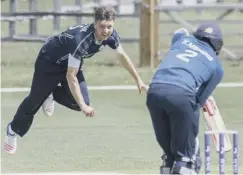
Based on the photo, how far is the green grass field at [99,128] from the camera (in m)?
9.03

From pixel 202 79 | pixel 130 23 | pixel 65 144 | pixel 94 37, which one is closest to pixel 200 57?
pixel 202 79

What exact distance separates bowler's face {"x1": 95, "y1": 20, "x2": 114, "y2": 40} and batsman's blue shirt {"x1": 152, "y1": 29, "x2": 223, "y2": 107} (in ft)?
4.43

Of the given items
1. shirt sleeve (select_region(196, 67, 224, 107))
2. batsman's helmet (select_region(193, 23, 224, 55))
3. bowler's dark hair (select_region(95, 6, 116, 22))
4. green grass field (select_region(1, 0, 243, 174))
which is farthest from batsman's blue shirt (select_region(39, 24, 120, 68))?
shirt sleeve (select_region(196, 67, 224, 107))

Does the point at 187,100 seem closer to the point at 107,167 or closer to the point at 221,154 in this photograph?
the point at 221,154

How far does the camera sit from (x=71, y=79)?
26.3 feet

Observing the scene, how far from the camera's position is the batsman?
649 cm

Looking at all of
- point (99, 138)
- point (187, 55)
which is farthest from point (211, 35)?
point (99, 138)

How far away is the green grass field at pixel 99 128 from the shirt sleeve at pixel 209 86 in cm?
179

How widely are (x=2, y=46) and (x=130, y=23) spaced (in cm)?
549

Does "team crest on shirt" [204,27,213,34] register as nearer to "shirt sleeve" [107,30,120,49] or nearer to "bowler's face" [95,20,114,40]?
"bowler's face" [95,20,114,40]

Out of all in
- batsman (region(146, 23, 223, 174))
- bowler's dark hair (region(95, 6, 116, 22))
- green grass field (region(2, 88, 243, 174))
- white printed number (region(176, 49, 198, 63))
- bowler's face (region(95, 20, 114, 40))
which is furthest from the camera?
green grass field (region(2, 88, 243, 174))

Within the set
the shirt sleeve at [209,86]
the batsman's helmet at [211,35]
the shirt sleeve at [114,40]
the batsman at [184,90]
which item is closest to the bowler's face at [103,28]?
the shirt sleeve at [114,40]

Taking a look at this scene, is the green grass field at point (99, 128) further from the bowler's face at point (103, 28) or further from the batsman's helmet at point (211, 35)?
the batsman's helmet at point (211, 35)

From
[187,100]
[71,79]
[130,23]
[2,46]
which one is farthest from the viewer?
[130,23]
